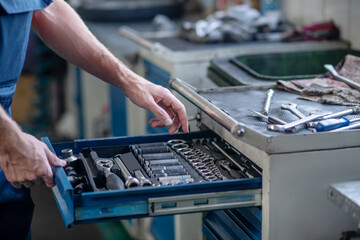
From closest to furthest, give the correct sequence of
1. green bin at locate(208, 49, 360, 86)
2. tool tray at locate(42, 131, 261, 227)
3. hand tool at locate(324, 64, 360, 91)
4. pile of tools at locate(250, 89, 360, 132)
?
tool tray at locate(42, 131, 261, 227)
pile of tools at locate(250, 89, 360, 132)
hand tool at locate(324, 64, 360, 91)
green bin at locate(208, 49, 360, 86)

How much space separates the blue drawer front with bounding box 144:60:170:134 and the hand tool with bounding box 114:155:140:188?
1.01m

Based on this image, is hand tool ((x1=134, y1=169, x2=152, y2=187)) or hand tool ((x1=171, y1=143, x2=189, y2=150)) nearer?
hand tool ((x1=134, y1=169, x2=152, y2=187))

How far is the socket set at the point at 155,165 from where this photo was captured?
1.17 m

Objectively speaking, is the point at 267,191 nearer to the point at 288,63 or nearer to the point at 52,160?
the point at 52,160

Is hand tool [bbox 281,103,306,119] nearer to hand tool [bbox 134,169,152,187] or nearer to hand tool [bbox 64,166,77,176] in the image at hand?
hand tool [bbox 134,169,152,187]

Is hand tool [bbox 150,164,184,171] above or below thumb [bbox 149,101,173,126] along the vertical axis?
below

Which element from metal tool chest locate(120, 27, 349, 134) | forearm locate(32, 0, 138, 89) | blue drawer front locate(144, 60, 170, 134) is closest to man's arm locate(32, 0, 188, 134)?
forearm locate(32, 0, 138, 89)

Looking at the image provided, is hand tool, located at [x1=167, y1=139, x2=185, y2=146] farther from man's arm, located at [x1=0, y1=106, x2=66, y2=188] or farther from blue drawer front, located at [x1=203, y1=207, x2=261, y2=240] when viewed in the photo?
man's arm, located at [x1=0, y1=106, x2=66, y2=188]

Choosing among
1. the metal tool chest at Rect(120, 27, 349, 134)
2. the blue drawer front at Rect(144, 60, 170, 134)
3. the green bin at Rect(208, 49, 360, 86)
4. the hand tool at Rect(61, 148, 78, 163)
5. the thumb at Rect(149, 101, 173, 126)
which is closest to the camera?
the hand tool at Rect(61, 148, 78, 163)

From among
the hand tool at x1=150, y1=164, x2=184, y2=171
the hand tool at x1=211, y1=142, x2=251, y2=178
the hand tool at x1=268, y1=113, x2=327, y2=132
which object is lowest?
the hand tool at x1=211, y1=142, x2=251, y2=178

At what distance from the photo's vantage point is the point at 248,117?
51.6 inches

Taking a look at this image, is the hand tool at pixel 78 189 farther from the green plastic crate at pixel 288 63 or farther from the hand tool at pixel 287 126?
the green plastic crate at pixel 288 63

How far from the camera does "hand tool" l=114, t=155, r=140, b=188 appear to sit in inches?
44.4

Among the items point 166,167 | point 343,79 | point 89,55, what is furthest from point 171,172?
point 343,79
